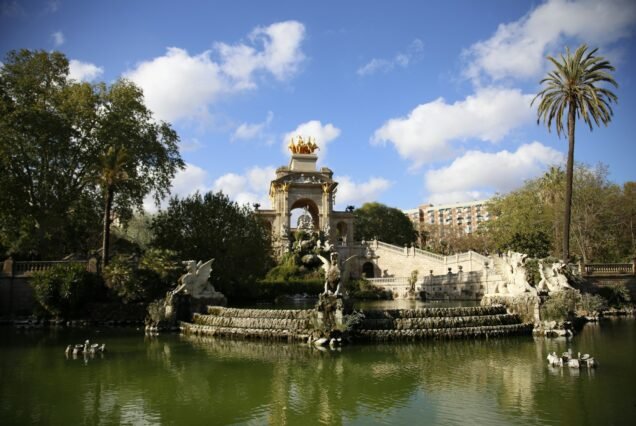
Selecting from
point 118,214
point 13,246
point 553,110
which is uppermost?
point 553,110

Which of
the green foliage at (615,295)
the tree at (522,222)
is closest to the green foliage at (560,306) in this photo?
the green foliage at (615,295)

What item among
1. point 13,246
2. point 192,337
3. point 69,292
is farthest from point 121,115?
point 192,337

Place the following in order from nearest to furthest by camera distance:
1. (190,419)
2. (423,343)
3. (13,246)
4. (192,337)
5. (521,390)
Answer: (190,419) < (521,390) < (423,343) < (192,337) < (13,246)

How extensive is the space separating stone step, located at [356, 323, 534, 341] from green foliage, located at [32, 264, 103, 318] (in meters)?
14.7

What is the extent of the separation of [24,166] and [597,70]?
34045mm

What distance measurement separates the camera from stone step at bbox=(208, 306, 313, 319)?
18.1 metres

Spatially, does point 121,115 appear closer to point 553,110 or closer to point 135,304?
point 135,304

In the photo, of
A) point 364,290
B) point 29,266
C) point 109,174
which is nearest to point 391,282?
point 364,290

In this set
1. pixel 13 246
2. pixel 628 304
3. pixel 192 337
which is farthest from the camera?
pixel 13 246

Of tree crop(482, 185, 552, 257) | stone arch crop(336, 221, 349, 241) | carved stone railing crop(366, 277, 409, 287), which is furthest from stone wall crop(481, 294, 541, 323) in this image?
stone arch crop(336, 221, 349, 241)

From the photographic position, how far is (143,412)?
9.23 m

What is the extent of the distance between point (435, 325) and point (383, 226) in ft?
195

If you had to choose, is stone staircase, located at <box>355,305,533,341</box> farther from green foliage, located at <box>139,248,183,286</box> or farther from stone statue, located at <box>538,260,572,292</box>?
green foliage, located at <box>139,248,183,286</box>

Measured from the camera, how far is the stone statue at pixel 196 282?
856 inches
